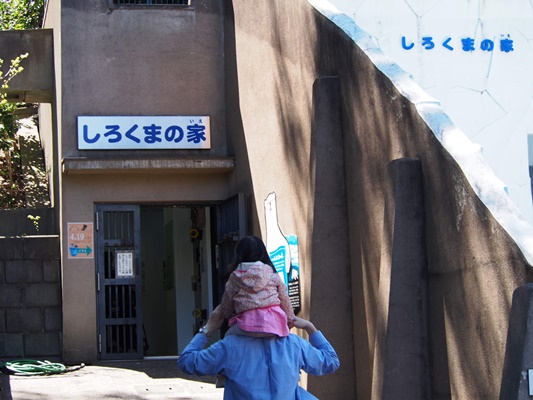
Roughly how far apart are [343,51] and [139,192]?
5443 mm

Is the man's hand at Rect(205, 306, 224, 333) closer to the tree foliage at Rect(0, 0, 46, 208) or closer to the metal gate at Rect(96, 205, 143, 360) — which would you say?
the metal gate at Rect(96, 205, 143, 360)

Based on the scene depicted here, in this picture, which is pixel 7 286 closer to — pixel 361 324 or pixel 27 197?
pixel 27 197

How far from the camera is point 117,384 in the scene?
32.7ft

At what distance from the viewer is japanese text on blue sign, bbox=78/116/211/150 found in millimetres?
11656

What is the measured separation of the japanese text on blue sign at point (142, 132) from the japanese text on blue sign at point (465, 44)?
2.85 meters

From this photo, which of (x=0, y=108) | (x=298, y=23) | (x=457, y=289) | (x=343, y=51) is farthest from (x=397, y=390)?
(x=0, y=108)

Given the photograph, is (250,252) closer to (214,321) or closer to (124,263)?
(214,321)

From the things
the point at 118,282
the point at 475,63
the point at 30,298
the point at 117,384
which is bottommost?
the point at 117,384

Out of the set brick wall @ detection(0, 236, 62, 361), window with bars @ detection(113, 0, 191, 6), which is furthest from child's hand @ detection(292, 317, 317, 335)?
Answer: window with bars @ detection(113, 0, 191, 6)

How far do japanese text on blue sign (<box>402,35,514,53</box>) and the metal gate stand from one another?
4139mm

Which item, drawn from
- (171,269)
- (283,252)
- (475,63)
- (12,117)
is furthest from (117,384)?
(171,269)

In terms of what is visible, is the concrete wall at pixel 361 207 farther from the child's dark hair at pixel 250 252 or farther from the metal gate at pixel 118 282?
the metal gate at pixel 118 282

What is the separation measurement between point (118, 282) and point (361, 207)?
5640mm

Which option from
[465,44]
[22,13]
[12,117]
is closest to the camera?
[465,44]
